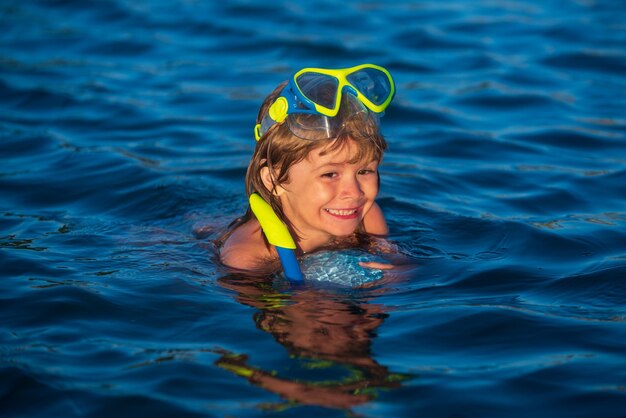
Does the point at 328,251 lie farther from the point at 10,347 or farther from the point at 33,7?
the point at 33,7

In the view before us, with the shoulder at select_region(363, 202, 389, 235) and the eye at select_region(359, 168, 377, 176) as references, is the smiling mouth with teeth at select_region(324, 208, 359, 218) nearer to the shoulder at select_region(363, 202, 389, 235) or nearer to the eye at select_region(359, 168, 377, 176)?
the eye at select_region(359, 168, 377, 176)

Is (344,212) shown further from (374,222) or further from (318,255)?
(374,222)

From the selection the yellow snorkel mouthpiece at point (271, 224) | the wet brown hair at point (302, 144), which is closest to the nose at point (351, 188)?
the wet brown hair at point (302, 144)

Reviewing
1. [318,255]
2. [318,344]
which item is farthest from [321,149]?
[318,344]

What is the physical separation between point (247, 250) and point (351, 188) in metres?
0.76

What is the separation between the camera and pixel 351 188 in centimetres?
539

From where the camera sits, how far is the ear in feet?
18.7

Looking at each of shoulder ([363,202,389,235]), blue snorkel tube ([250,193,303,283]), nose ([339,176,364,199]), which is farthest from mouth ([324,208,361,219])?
shoulder ([363,202,389,235])

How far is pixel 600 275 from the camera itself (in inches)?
218

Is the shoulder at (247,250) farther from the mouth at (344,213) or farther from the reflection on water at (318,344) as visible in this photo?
the mouth at (344,213)

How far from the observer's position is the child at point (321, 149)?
211 inches

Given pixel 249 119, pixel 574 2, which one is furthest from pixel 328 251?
pixel 574 2

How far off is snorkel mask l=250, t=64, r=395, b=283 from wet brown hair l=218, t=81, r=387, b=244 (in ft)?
0.07

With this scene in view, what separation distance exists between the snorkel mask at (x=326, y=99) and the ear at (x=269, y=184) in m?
0.31
